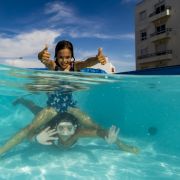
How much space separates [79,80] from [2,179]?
18.3ft

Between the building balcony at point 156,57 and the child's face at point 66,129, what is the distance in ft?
139

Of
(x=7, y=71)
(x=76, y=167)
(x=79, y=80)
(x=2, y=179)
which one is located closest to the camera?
(x=2, y=179)

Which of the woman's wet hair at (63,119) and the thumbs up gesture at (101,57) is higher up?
the thumbs up gesture at (101,57)

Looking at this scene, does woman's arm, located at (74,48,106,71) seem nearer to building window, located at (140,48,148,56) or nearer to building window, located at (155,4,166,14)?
building window, located at (155,4,166,14)

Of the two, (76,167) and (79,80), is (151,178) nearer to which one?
(76,167)

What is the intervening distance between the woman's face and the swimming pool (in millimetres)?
1007

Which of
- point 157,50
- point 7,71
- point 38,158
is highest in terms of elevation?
point 157,50

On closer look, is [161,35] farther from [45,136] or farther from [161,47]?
[45,136]

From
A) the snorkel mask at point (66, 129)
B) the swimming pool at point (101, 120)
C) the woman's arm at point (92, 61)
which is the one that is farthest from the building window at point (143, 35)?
the snorkel mask at point (66, 129)

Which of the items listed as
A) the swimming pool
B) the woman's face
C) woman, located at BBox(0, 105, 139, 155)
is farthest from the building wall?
the woman's face

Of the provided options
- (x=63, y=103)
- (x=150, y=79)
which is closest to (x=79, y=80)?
(x=63, y=103)

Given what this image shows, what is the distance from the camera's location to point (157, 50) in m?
52.7

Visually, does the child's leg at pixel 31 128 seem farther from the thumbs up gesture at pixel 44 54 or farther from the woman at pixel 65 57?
the thumbs up gesture at pixel 44 54

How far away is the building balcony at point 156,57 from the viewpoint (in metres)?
48.8
